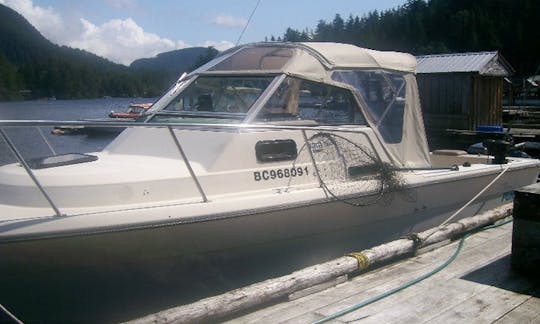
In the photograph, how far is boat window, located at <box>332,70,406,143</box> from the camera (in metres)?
6.17

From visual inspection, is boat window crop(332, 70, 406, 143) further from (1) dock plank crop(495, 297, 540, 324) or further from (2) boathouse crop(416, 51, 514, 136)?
(2) boathouse crop(416, 51, 514, 136)

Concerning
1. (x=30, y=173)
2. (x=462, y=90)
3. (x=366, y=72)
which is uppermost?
(x=366, y=72)

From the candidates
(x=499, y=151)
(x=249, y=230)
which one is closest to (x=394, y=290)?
(x=249, y=230)

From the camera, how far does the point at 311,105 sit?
231 inches

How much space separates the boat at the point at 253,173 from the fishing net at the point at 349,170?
1cm

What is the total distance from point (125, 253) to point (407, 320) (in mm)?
2111

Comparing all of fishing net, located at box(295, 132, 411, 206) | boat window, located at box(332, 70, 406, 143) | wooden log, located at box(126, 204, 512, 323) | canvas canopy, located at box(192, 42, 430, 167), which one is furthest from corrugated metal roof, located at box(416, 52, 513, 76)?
wooden log, located at box(126, 204, 512, 323)

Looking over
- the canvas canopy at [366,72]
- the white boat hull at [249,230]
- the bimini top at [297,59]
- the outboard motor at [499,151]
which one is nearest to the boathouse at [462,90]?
the outboard motor at [499,151]

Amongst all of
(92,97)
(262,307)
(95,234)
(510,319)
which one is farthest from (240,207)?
(92,97)

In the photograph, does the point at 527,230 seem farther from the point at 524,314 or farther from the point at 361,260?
the point at 361,260

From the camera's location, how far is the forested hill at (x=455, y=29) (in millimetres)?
76875

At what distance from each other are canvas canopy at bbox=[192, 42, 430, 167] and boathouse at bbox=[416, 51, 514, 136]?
9.07m

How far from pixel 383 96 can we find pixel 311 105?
105 cm

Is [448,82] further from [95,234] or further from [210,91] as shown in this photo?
[95,234]
